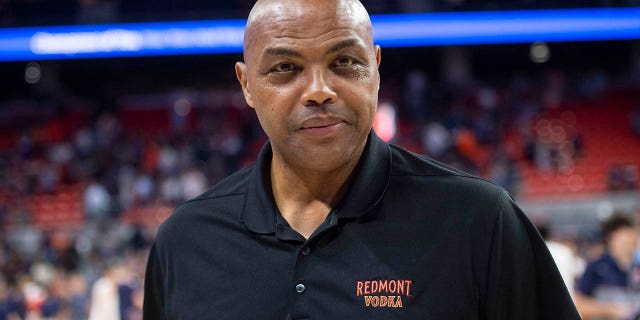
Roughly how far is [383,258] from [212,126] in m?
15.8

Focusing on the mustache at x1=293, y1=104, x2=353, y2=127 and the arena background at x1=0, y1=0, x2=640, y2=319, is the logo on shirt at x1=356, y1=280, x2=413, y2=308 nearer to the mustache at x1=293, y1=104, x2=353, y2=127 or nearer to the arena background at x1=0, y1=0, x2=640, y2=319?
the mustache at x1=293, y1=104, x2=353, y2=127

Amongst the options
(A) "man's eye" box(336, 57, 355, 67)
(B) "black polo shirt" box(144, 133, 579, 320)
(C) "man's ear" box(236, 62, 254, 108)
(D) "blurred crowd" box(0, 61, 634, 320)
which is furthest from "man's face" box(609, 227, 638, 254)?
(D) "blurred crowd" box(0, 61, 634, 320)

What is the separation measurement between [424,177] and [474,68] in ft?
56.6

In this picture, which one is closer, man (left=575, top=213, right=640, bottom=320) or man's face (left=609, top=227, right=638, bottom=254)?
man (left=575, top=213, right=640, bottom=320)

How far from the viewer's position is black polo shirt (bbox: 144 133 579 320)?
161 cm

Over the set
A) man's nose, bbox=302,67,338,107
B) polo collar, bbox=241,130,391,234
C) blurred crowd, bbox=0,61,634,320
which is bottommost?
polo collar, bbox=241,130,391,234

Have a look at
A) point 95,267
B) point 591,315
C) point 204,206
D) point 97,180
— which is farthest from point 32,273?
point 204,206

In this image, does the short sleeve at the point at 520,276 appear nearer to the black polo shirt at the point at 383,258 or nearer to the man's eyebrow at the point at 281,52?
the black polo shirt at the point at 383,258

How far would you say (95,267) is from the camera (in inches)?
446

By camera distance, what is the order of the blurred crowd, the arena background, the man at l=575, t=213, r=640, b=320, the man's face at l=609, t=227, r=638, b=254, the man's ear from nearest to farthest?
the man's ear, the man at l=575, t=213, r=640, b=320, the man's face at l=609, t=227, r=638, b=254, the blurred crowd, the arena background

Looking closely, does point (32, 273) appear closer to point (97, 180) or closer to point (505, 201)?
point (97, 180)

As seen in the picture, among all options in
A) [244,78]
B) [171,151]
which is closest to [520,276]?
[244,78]

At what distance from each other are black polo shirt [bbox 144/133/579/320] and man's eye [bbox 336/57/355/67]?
0.22 m

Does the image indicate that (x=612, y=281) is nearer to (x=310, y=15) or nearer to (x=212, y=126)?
(x=310, y=15)
